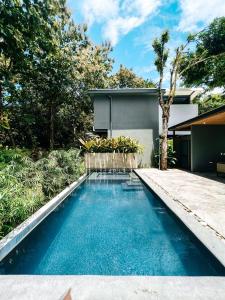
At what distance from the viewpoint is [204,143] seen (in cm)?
1499

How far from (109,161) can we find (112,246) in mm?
11565

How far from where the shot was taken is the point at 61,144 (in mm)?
24812

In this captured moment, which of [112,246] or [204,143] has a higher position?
[204,143]

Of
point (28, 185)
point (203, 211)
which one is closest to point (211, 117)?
point (203, 211)

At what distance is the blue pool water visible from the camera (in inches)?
141

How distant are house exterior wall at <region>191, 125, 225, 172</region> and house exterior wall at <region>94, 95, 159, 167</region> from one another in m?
3.57

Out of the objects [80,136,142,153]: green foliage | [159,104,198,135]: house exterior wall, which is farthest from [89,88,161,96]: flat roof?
[80,136,142,153]: green foliage

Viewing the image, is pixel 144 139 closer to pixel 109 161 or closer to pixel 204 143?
pixel 109 161

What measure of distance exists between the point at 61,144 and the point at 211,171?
14406 mm

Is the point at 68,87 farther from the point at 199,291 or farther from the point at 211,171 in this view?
the point at 199,291

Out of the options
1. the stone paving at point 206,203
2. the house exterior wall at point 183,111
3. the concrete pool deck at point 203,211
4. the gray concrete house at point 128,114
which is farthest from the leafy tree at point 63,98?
the concrete pool deck at point 203,211

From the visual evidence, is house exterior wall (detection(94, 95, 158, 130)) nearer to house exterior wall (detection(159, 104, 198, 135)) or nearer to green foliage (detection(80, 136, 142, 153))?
house exterior wall (detection(159, 104, 198, 135))

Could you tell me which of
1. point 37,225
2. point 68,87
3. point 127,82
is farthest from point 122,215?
point 127,82

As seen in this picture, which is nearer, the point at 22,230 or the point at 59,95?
the point at 22,230
